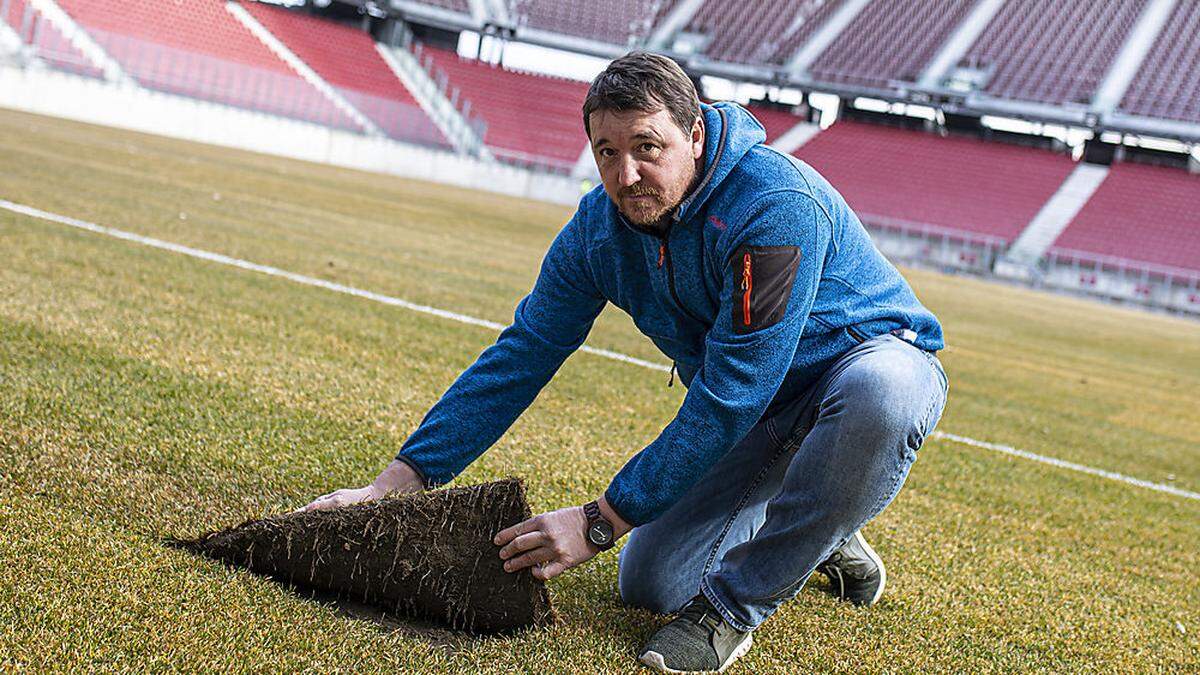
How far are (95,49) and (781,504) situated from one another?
1096 inches

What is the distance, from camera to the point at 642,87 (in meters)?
1.95

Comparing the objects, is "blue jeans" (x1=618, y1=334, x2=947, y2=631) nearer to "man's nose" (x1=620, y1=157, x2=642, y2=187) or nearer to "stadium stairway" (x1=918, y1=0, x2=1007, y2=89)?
"man's nose" (x1=620, y1=157, x2=642, y2=187)

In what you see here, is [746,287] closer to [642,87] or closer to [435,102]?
[642,87]

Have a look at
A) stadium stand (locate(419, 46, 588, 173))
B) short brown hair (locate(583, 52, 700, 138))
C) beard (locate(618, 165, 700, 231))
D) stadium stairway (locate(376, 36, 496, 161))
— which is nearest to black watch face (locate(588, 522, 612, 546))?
beard (locate(618, 165, 700, 231))

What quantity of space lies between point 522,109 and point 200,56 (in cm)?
1052

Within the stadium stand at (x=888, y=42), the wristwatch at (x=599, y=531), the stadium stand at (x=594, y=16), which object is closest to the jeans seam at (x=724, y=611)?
the wristwatch at (x=599, y=531)

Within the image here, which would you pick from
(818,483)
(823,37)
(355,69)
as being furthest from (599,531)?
(823,37)

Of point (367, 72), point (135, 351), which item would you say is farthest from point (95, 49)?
point (135, 351)

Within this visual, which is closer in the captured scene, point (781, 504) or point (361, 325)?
point (781, 504)

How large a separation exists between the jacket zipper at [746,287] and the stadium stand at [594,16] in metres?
34.5

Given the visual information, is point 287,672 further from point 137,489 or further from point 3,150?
point 3,150

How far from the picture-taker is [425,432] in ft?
7.78

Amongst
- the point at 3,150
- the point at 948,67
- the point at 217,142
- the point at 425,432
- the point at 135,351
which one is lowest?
the point at 217,142

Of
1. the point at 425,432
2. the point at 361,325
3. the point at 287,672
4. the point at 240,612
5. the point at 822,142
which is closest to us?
the point at 287,672
